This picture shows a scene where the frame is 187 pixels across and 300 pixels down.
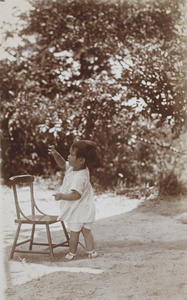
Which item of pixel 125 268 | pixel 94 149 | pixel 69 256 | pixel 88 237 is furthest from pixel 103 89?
pixel 125 268

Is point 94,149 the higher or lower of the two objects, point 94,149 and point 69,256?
the higher

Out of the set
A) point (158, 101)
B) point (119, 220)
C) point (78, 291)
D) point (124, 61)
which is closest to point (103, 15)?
point (124, 61)

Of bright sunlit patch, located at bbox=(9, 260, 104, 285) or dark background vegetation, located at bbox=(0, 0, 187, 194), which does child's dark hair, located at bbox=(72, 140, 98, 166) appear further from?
dark background vegetation, located at bbox=(0, 0, 187, 194)

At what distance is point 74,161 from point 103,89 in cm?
244

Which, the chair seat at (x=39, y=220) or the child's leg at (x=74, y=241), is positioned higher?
the chair seat at (x=39, y=220)

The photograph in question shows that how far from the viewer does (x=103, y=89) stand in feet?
19.0

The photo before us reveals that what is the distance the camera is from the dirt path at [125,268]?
2.76m

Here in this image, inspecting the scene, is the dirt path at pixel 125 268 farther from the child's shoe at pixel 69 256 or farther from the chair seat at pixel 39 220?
the chair seat at pixel 39 220

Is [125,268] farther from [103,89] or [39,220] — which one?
[103,89]

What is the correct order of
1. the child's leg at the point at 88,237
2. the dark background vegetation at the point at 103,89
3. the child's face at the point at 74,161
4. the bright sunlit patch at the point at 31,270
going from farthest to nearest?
the dark background vegetation at the point at 103,89 < the child's leg at the point at 88,237 < the child's face at the point at 74,161 < the bright sunlit patch at the point at 31,270

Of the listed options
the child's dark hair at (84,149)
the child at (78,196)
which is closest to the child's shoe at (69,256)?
the child at (78,196)

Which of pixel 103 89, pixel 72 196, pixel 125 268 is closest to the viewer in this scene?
pixel 125 268

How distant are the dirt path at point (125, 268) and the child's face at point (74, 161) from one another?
2.71ft

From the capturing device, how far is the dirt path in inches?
109
